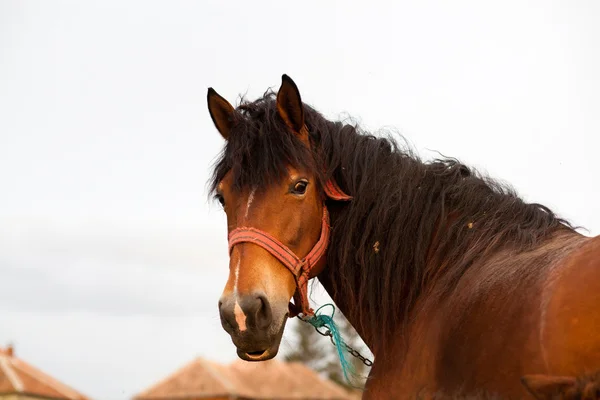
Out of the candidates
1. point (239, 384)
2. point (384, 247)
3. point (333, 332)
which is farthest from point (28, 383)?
point (384, 247)

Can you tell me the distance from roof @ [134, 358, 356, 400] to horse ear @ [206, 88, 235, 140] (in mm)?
24047

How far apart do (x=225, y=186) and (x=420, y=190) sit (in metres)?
1.46

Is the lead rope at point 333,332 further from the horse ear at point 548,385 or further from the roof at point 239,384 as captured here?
the roof at point 239,384

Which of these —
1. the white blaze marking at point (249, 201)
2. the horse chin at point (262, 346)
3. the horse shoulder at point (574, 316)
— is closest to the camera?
the horse shoulder at point (574, 316)

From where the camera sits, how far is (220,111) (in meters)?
5.68

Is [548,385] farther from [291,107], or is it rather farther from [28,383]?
[28,383]

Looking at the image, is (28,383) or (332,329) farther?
(28,383)

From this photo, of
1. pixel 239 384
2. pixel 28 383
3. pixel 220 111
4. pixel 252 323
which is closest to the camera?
pixel 252 323

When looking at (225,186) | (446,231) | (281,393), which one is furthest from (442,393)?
(281,393)

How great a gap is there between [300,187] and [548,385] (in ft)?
7.99

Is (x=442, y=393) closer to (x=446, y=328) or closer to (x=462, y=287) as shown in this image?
(x=446, y=328)

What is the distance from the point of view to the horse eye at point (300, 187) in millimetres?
5047

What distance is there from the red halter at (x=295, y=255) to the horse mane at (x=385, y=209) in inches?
4.3

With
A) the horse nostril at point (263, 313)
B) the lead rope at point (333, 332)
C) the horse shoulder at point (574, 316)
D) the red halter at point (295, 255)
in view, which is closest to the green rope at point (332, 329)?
the lead rope at point (333, 332)
